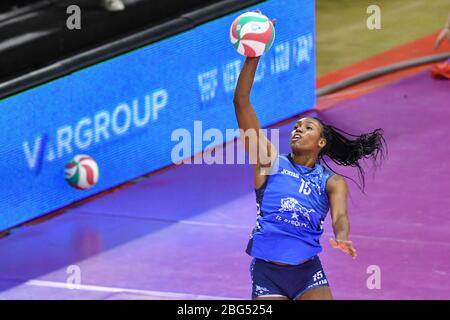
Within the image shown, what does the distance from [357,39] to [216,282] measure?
7.55 meters

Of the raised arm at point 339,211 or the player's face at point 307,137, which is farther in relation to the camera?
the player's face at point 307,137

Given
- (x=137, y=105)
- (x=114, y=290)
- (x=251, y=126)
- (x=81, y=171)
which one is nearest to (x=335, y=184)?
(x=251, y=126)

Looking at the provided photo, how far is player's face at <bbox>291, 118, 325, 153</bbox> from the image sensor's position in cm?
870

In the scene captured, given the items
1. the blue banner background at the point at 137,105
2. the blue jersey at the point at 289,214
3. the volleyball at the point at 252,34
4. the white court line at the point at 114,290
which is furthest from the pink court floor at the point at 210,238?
the volleyball at the point at 252,34

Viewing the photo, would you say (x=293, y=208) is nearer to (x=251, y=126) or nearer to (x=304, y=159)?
(x=304, y=159)

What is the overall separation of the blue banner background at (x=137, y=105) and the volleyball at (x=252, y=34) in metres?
3.69

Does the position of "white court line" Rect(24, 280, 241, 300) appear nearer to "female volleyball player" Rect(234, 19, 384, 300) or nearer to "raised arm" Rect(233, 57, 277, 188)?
"female volleyball player" Rect(234, 19, 384, 300)

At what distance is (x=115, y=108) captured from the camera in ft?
42.0

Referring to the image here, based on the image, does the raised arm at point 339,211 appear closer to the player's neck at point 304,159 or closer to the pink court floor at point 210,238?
the player's neck at point 304,159

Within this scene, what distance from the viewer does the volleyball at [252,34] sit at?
865 cm

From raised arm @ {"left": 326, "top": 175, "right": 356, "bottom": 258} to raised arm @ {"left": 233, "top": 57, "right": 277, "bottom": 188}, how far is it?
17.9 inches

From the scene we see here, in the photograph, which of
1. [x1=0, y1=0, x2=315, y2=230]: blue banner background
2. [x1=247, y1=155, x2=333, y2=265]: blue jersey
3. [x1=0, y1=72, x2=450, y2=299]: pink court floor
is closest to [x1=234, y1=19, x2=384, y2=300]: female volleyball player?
[x1=247, y1=155, x2=333, y2=265]: blue jersey
